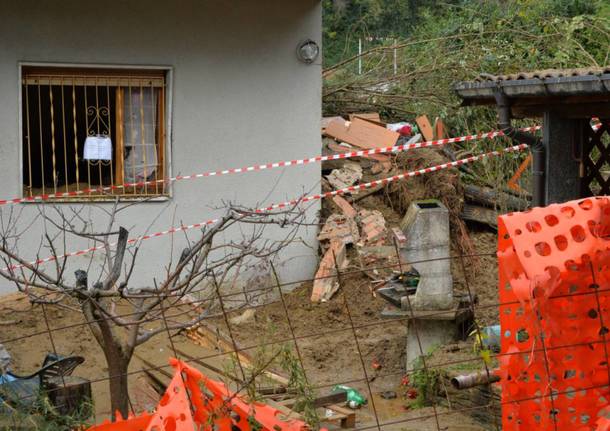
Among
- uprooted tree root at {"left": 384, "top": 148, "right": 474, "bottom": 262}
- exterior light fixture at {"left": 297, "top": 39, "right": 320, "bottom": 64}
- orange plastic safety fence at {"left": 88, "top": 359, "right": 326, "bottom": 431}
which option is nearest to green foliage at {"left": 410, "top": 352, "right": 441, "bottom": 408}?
orange plastic safety fence at {"left": 88, "top": 359, "right": 326, "bottom": 431}

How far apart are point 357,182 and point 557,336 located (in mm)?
7524

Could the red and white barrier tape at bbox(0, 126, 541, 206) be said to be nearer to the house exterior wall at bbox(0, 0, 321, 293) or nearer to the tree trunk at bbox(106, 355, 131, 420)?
the house exterior wall at bbox(0, 0, 321, 293)

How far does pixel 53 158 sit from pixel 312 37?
3448mm

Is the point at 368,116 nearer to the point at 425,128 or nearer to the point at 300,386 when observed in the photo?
the point at 425,128

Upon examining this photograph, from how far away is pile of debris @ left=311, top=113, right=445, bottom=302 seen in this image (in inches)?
464

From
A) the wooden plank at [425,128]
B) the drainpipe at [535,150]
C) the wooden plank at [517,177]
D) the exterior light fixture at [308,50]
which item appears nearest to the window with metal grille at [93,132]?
the exterior light fixture at [308,50]

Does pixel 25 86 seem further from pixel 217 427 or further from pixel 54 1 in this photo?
pixel 217 427

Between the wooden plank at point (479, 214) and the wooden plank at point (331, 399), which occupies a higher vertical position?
the wooden plank at point (479, 214)

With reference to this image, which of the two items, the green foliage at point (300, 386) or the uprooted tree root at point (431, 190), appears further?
the uprooted tree root at point (431, 190)

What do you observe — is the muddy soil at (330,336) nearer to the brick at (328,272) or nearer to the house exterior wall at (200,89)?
the brick at (328,272)

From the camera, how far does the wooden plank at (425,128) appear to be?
13.5 m

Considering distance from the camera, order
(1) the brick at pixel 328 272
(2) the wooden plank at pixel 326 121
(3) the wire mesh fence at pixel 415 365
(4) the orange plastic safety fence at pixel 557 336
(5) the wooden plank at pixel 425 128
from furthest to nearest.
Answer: (5) the wooden plank at pixel 425 128
(2) the wooden plank at pixel 326 121
(1) the brick at pixel 328 272
(3) the wire mesh fence at pixel 415 365
(4) the orange plastic safety fence at pixel 557 336

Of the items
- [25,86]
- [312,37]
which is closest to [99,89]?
[25,86]

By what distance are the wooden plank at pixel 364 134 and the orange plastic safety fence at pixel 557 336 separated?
7.76 metres
